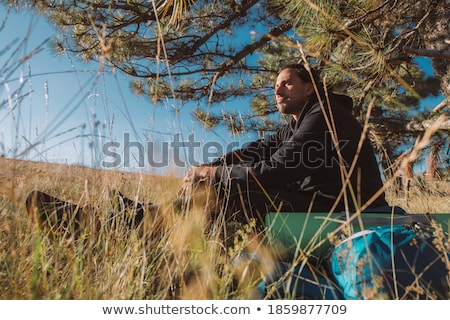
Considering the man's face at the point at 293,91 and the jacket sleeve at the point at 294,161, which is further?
the man's face at the point at 293,91

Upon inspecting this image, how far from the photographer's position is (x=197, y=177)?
4.71 ft

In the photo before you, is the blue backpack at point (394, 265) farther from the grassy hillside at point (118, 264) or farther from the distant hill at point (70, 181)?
the distant hill at point (70, 181)

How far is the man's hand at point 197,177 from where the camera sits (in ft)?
4.58

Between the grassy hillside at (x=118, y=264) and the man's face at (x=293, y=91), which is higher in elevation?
the man's face at (x=293, y=91)

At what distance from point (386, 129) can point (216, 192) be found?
10.5 ft

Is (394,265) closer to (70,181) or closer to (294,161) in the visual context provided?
(294,161)

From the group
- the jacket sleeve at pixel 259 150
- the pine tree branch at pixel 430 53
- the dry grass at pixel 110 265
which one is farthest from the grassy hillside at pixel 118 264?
the pine tree branch at pixel 430 53

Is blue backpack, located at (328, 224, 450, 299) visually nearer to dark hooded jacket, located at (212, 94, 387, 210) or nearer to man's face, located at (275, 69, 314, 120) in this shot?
dark hooded jacket, located at (212, 94, 387, 210)

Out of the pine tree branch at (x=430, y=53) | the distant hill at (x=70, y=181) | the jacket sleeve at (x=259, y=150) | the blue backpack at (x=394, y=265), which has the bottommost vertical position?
the blue backpack at (x=394, y=265)

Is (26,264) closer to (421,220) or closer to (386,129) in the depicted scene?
(421,220)

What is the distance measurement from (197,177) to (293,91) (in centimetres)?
63

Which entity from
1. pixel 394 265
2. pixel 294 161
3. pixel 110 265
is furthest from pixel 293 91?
pixel 110 265

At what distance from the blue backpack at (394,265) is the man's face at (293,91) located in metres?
0.89

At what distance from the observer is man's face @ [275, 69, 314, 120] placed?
1675mm
